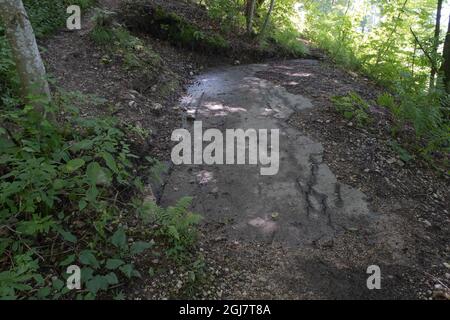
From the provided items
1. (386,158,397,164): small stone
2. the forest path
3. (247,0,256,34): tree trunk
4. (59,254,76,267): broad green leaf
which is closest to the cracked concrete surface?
the forest path

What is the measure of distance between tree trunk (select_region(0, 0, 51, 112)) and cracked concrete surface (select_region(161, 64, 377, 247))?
185 centimetres

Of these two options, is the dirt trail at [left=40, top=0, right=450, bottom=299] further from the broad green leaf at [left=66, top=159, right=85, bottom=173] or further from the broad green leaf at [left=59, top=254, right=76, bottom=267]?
the broad green leaf at [left=66, top=159, right=85, bottom=173]

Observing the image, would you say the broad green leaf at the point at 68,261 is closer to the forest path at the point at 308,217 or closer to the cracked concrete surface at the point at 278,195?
the forest path at the point at 308,217

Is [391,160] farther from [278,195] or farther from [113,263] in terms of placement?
[113,263]

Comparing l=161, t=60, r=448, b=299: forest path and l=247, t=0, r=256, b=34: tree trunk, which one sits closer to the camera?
l=161, t=60, r=448, b=299: forest path

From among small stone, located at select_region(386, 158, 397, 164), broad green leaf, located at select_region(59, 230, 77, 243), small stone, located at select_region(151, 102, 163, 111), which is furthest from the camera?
small stone, located at select_region(151, 102, 163, 111)

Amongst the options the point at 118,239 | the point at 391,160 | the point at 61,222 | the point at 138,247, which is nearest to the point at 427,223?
the point at 391,160

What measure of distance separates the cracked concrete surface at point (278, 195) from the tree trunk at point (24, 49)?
1851 mm

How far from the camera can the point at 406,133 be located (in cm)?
582

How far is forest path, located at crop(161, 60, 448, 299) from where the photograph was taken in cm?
320

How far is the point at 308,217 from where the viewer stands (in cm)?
399

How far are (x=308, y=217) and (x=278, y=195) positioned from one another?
49 cm

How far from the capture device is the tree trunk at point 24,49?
3293mm
